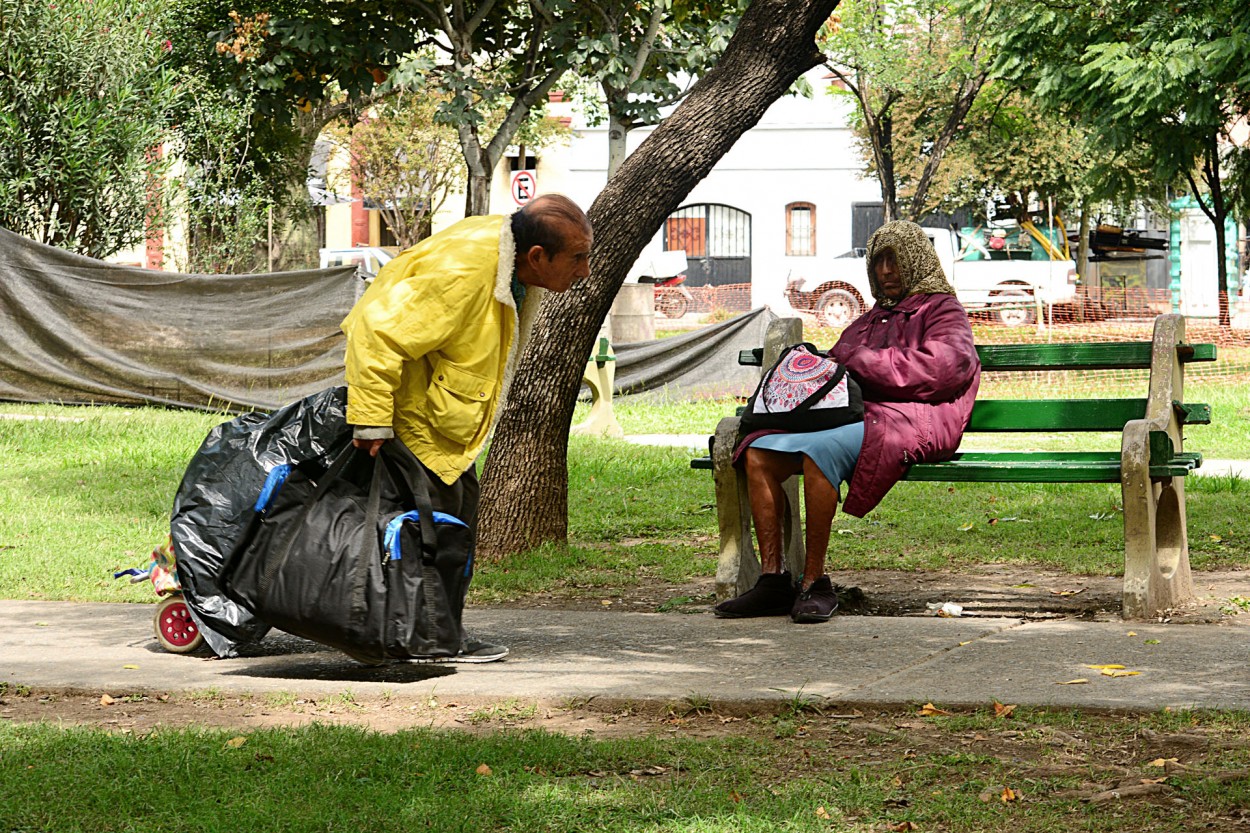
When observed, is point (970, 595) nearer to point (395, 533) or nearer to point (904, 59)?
point (395, 533)

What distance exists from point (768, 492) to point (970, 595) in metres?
1.23

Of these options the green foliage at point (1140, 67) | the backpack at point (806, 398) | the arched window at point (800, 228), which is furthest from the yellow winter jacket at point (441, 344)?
the arched window at point (800, 228)

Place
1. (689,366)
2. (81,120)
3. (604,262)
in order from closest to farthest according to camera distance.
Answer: (604,262), (81,120), (689,366)

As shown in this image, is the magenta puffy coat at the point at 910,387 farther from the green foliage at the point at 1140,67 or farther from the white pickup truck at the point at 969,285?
the white pickup truck at the point at 969,285

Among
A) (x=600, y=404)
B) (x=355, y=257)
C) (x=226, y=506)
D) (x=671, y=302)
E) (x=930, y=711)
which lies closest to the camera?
(x=930, y=711)

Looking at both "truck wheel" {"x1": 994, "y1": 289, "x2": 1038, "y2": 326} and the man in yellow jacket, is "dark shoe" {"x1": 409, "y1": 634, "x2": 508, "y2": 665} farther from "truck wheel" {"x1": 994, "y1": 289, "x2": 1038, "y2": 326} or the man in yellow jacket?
"truck wheel" {"x1": 994, "y1": 289, "x2": 1038, "y2": 326}

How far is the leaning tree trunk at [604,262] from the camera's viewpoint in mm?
7066

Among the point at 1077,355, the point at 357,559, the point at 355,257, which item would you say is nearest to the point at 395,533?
the point at 357,559

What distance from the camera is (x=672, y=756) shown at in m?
3.98

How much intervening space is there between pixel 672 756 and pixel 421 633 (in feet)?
3.84

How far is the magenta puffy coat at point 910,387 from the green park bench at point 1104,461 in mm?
119

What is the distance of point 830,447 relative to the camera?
5.79 m

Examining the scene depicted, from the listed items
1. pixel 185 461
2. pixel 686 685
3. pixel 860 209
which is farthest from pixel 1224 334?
pixel 860 209

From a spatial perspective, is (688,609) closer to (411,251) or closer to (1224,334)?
(411,251)
